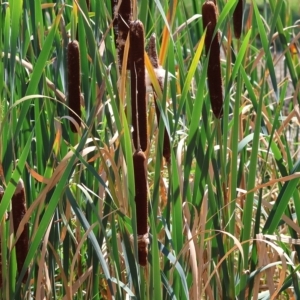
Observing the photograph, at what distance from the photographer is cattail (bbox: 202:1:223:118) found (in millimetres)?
1088

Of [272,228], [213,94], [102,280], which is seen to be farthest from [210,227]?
[102,280]

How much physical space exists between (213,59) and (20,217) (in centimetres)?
38

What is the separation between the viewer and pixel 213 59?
3.59 ft

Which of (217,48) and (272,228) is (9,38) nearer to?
(217,48)

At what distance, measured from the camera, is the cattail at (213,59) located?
1088 millimetres

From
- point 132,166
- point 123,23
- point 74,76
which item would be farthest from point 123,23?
point 132,166

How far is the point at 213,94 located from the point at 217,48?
0.07m

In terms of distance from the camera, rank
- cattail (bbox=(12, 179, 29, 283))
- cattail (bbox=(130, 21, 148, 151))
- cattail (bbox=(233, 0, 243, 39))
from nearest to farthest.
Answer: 1. cattail (bbox=(130, 21, 148, 151))
2. cattail (bbox=(12, 179, 29, 283))
3. cattail (bbox=(233, 0, 243, 39))

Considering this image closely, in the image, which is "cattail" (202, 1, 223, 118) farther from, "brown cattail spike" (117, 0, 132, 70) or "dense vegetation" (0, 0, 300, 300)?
"brown cattail spike" (117, 0, 132, 70)

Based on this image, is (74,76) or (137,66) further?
(74,76)

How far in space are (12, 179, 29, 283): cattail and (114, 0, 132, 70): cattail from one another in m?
0.24

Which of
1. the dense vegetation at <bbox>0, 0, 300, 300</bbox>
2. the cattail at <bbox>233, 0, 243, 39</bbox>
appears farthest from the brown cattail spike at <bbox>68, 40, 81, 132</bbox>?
the cattail at <bbox>233, 0, 243, 39</bbox>

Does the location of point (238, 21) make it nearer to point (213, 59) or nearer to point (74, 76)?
point (213, 59)

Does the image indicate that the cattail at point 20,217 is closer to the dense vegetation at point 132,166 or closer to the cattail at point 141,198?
the dense vegetation at point 132,166
